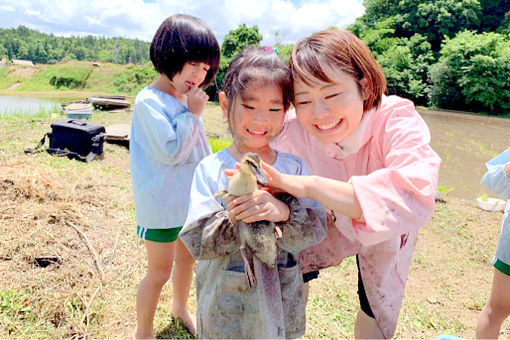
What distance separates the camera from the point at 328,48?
145 centimetres

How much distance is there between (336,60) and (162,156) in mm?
1130

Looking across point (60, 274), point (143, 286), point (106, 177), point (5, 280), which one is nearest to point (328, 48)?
point (143, 286)

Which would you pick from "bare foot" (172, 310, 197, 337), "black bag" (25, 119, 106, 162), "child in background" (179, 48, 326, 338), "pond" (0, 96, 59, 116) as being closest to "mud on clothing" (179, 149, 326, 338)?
"child in background" (179, 48, 326, 338)

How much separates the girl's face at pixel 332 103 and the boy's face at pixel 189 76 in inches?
33.7

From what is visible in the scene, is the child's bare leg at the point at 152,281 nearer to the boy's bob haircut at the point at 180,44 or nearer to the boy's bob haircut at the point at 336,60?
the boy's bob haircut at the point at 180,44

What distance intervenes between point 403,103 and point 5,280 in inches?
133

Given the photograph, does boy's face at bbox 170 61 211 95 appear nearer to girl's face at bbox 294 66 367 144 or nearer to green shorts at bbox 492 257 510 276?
girl's face at bbox 294 66 367 144

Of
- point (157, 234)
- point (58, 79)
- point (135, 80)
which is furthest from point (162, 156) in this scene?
point (58, 79)

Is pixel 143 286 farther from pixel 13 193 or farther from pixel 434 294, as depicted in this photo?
pixel 13 193

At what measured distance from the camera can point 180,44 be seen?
6.73 ft

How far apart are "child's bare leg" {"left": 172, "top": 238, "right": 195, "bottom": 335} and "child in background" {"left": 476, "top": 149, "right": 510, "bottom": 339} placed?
201 cm

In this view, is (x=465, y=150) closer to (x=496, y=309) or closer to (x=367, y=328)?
Answer: (x=496, y=309)

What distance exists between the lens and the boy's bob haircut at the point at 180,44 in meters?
2.06

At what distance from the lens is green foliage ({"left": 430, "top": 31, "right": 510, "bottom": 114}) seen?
2472cm
